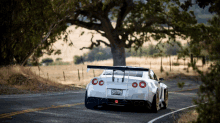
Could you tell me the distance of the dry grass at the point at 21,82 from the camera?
62.5ft

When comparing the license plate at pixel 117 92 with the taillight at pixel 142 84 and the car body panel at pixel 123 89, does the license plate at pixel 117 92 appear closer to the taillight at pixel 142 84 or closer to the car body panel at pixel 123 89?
the car body panel at pixel 123 89

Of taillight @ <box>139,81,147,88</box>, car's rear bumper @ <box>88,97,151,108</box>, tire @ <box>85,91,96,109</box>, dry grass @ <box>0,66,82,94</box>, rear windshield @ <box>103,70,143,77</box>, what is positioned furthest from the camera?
dry grass @ <box>0,66,82,94</box>

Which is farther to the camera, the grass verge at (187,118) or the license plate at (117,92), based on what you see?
the license plate at (117,92)

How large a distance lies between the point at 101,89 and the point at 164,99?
9.92 ft

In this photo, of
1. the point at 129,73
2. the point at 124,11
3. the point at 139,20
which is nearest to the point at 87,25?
the point at 124,11

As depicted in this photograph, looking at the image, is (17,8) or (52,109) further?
(17,8)

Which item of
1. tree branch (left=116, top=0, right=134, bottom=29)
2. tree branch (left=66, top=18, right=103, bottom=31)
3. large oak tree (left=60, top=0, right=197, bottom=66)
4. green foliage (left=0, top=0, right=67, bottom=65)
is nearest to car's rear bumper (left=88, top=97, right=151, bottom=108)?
green foliage (left=0, top=0, right=67, bottom=65)

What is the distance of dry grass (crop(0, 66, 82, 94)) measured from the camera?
19.0 m

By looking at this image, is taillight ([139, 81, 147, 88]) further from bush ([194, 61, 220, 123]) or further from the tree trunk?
the tree trunk

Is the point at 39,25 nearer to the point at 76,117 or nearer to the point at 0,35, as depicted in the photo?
the point at 0,35

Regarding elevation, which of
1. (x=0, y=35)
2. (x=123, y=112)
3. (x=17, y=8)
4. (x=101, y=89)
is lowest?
(x=123, y=112)

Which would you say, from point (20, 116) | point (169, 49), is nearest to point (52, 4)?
point (20, 116)

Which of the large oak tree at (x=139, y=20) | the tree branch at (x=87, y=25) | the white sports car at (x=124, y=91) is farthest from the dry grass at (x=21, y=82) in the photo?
the tree branch at (x=87, y=25)

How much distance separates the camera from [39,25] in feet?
70.0
